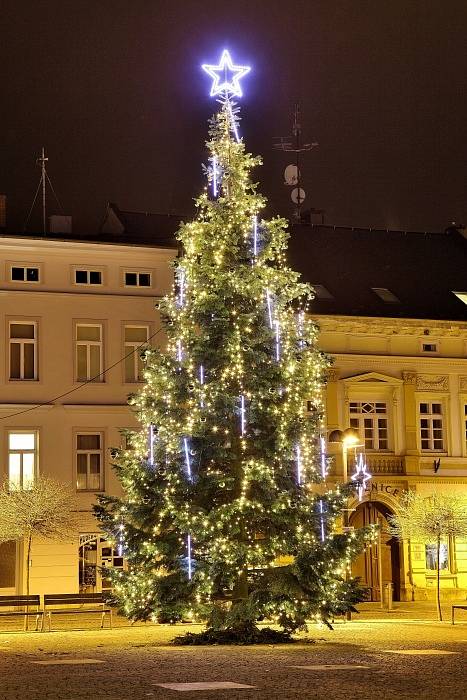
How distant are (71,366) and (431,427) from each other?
41.9 ft

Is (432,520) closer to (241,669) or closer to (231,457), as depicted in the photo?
(231,457)

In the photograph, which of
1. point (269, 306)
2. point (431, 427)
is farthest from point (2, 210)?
point (269, 306)

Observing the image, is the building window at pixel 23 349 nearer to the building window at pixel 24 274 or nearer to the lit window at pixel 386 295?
the building window at pixel 24 274

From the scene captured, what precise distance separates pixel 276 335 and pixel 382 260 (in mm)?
25011

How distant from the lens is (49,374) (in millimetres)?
39156

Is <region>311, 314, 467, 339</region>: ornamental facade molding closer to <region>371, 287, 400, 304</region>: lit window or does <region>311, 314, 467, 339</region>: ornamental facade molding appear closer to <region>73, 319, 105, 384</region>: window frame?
<region>371, 287, 400, 304</region>: lit window

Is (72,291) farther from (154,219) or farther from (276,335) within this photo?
(276,335)

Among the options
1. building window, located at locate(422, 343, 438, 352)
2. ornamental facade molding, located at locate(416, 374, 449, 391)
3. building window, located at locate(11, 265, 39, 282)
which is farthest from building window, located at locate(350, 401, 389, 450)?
building window, located at locate(11, 265, 39, 282)

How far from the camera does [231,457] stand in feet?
75.5

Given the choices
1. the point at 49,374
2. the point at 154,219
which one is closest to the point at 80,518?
the point at 49,374

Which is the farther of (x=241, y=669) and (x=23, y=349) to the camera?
(x=23, y=349)

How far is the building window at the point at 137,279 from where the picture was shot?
1582 inches

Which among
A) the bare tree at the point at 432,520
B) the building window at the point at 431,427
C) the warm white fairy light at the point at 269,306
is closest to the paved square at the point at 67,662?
the warm white fairy light at the point at 269,306

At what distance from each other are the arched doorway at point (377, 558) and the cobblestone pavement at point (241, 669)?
18467 millimetres
